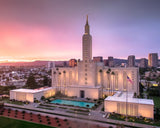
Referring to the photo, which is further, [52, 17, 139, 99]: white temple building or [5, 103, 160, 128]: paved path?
[52, 17, 139, 99]: white temple building

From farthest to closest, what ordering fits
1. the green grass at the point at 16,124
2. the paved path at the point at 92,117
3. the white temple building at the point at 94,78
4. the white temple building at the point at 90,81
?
the white temple building at the point at 94,78 < the white temple building at the point at 90,81 < the paved path at the point at 92,117 < the green grass at the point at 16,124

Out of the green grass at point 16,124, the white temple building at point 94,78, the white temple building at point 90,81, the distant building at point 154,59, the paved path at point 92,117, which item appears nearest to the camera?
the green grass at point 16,124

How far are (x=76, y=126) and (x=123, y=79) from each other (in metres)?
24.6

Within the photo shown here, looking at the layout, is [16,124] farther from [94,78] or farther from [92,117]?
[94,78]

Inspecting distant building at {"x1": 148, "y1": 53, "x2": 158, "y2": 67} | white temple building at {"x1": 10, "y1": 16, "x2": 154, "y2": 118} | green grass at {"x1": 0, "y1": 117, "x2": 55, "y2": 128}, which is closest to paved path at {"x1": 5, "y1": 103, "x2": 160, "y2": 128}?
green grass at {"x1": 0, "y1": 117, "x2": 55, "y2": 128}

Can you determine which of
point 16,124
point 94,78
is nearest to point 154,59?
point 94,78

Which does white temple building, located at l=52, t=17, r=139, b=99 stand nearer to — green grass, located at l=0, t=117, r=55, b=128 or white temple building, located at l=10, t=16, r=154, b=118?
white temple building, located at l=10, t=16, r=154, b=118

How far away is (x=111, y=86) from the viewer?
39.5 meters

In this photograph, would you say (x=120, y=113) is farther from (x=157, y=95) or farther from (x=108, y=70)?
(x=157, y=95)

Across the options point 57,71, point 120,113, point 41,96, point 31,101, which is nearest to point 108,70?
point 120,113

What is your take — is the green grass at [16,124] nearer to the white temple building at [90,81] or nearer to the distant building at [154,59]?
the white temple building at [90,81]

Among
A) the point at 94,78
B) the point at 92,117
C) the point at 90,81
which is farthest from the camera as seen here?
the point at 90,81

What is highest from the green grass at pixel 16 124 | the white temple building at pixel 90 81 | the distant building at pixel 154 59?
the distant building at pixel 154 59

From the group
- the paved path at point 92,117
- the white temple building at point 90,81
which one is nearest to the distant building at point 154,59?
the white temple building at point 90,81
